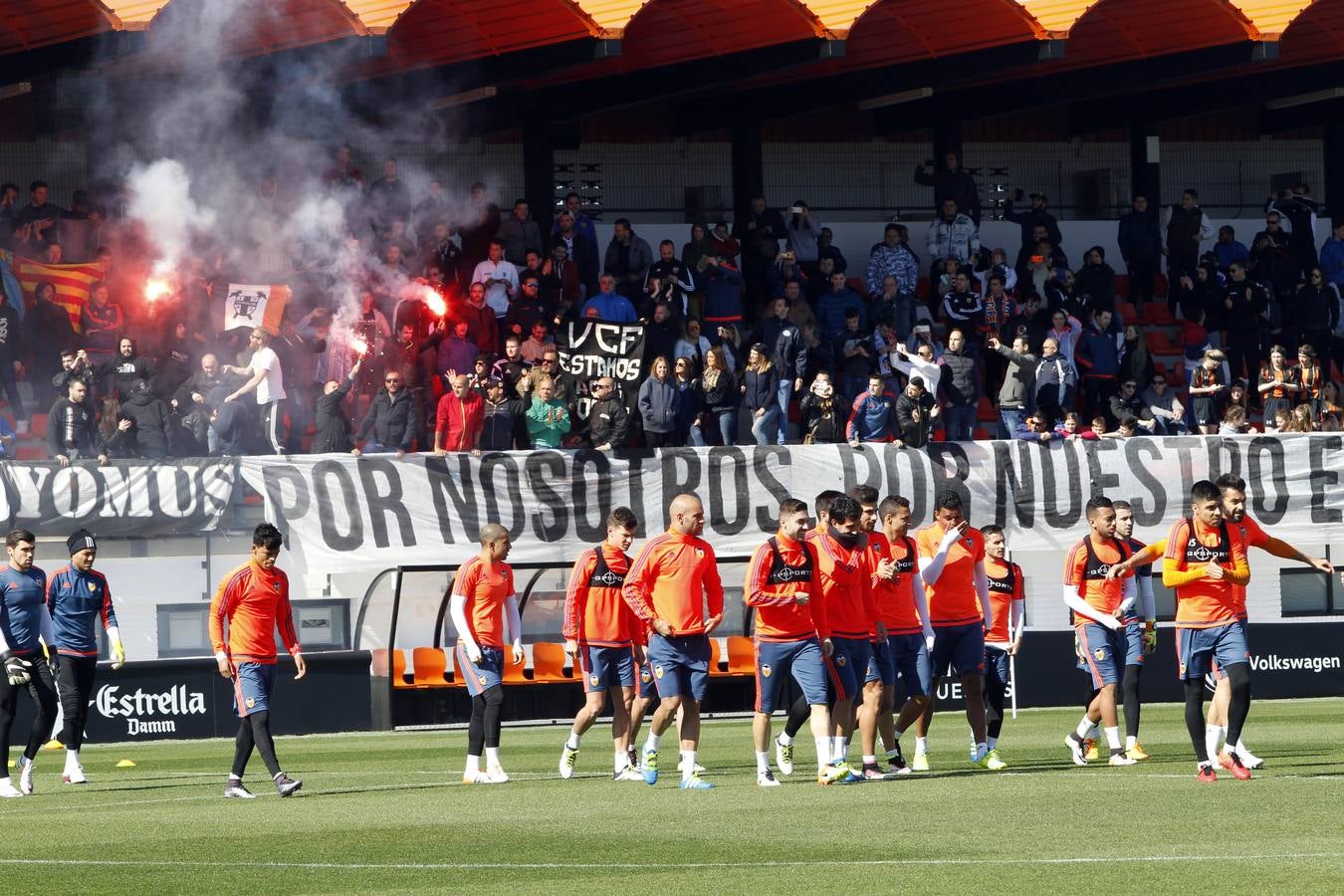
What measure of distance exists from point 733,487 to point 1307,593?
729 centimetres

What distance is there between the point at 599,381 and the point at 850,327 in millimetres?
4309

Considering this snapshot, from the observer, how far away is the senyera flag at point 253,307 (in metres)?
26.0

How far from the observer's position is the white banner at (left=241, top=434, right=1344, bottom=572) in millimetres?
24938

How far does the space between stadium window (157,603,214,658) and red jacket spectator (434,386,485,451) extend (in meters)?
3.38

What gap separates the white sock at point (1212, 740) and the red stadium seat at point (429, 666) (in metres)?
11.4

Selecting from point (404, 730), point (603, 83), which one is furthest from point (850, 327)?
point (404, 730)

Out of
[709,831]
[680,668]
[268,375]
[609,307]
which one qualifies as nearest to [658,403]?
[609,307]

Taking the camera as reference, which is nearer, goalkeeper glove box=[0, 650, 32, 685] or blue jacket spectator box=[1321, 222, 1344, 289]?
goalkeeper glove box=[0, 650, 32, 685]

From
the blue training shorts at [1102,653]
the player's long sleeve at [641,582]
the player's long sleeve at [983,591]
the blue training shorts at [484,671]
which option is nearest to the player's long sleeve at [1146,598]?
the blue training shorts at [1102,653]

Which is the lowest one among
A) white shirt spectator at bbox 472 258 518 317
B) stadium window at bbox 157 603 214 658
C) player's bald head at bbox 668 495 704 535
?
Result: stadium window at bbox 157 603 214 658

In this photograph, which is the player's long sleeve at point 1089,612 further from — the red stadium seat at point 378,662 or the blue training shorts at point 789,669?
the red stadium seat at point 378,662

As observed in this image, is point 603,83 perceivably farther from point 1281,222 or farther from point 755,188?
point 1281,222

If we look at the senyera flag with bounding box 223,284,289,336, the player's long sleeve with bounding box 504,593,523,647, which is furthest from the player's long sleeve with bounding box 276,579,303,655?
the senyera flag with bounding box 223,284,289,336

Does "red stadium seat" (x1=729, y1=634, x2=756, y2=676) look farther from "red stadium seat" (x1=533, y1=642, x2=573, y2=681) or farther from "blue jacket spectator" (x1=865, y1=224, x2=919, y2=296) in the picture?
"blue jacket spectator" (x1=865, y1=224, x2=919, y2=296)
